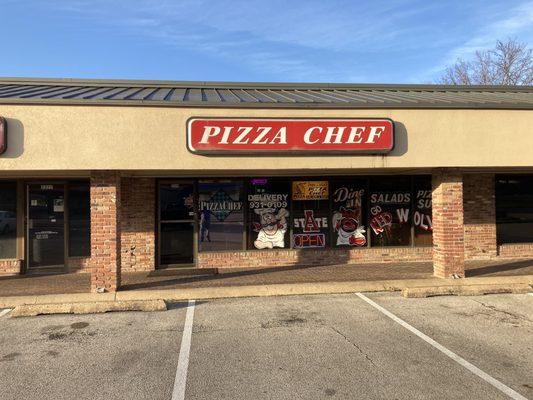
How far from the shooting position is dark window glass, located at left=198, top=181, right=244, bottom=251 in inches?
468

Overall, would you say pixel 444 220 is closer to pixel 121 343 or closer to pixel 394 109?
pixel 394 109

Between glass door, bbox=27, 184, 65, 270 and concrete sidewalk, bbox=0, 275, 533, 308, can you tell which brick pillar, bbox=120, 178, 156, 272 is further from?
concrete sidewalk, bbox=0, 275, 533, 308

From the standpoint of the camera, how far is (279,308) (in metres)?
7.94

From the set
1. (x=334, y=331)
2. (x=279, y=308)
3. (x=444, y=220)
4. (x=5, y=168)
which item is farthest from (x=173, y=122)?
(x=444, y=220)

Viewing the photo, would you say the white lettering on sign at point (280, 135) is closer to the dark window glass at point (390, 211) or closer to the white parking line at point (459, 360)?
the white parking line at point (459, 360)

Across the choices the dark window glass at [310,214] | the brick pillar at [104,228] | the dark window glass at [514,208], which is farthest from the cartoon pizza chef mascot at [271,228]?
the dark window glass at [514,208]

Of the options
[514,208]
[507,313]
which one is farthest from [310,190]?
[514,208]

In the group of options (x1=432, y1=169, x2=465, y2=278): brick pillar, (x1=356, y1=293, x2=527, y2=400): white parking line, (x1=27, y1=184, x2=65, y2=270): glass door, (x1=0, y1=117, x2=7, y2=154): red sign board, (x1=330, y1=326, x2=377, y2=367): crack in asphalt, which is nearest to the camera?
(x1=356, y1=293, x2=527, y2=400): white parking line

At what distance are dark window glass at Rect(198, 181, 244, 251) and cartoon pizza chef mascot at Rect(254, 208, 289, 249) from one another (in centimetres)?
50

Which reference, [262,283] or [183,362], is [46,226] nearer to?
[262,283]

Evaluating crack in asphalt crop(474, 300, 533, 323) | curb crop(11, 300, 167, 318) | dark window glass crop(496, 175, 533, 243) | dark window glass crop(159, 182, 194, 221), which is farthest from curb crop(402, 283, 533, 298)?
dark window glass crop(159, 182, 194, 221)

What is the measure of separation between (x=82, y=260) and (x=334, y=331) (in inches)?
299

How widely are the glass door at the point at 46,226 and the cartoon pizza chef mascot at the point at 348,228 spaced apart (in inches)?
293

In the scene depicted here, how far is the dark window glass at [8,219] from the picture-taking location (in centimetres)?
1127
